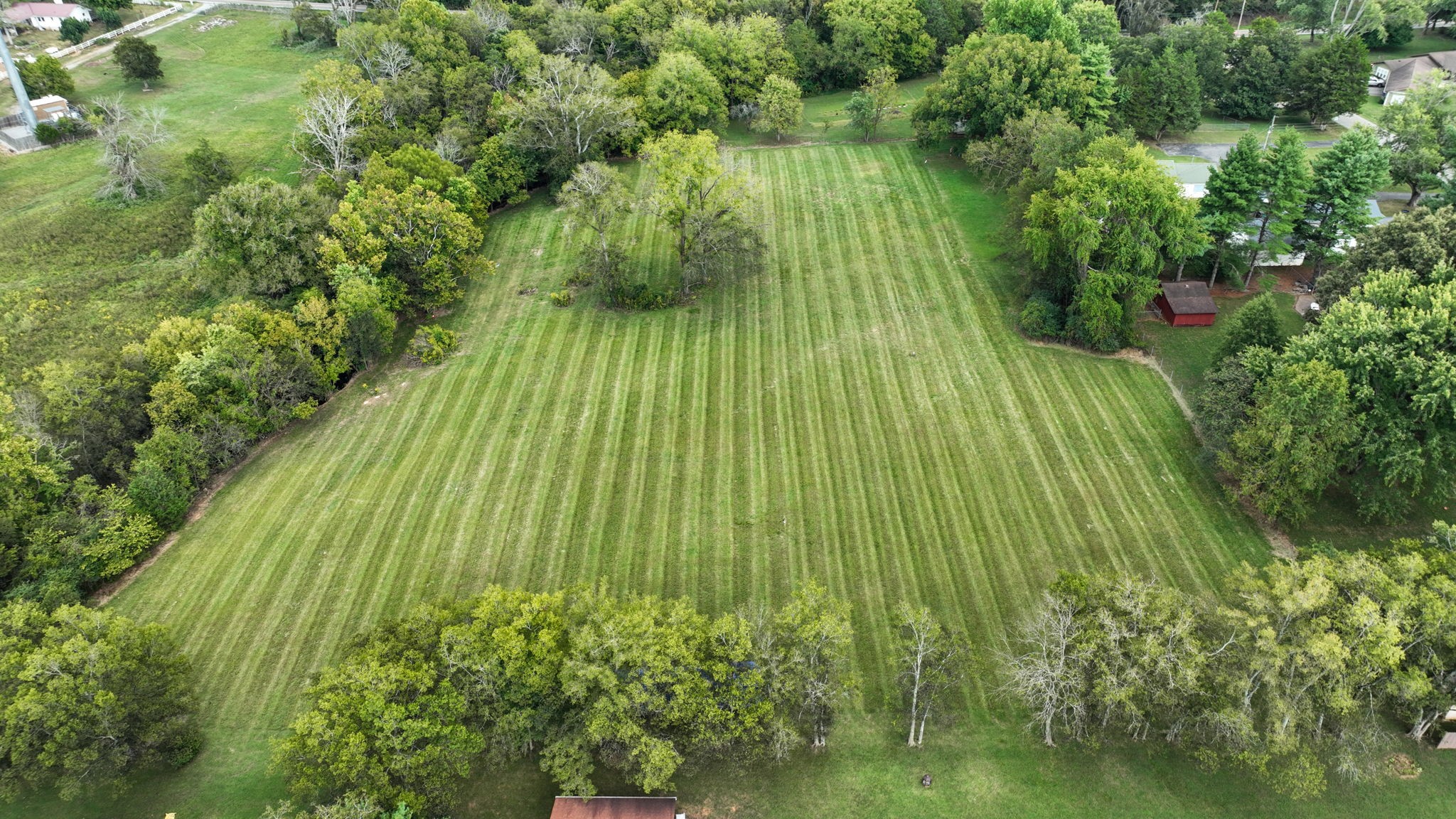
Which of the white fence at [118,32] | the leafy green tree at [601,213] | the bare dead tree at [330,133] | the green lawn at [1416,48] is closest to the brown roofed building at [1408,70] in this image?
the green lawn at [1416,48]

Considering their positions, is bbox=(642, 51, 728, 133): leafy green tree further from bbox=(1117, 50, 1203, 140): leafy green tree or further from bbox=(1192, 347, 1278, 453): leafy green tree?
bbox=(1192, 347, 1278, 453): leafy green tree

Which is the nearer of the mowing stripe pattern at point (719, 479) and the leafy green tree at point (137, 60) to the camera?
the mowing stripe pattern at point (719, 479)

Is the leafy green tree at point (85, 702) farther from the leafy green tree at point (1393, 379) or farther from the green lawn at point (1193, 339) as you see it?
the green lawn at point (1193, 339)

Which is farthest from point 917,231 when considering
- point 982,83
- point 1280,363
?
point 1280,363

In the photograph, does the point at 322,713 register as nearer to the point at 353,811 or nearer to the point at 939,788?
the point at 353,811

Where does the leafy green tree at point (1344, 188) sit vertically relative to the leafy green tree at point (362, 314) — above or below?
above

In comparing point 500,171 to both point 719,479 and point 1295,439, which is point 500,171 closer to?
point 719,479

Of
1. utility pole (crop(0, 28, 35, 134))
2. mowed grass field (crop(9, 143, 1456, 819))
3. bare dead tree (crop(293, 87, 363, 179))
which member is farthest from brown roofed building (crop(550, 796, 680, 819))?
utility pole (crop(0, 28, 35, 134))
